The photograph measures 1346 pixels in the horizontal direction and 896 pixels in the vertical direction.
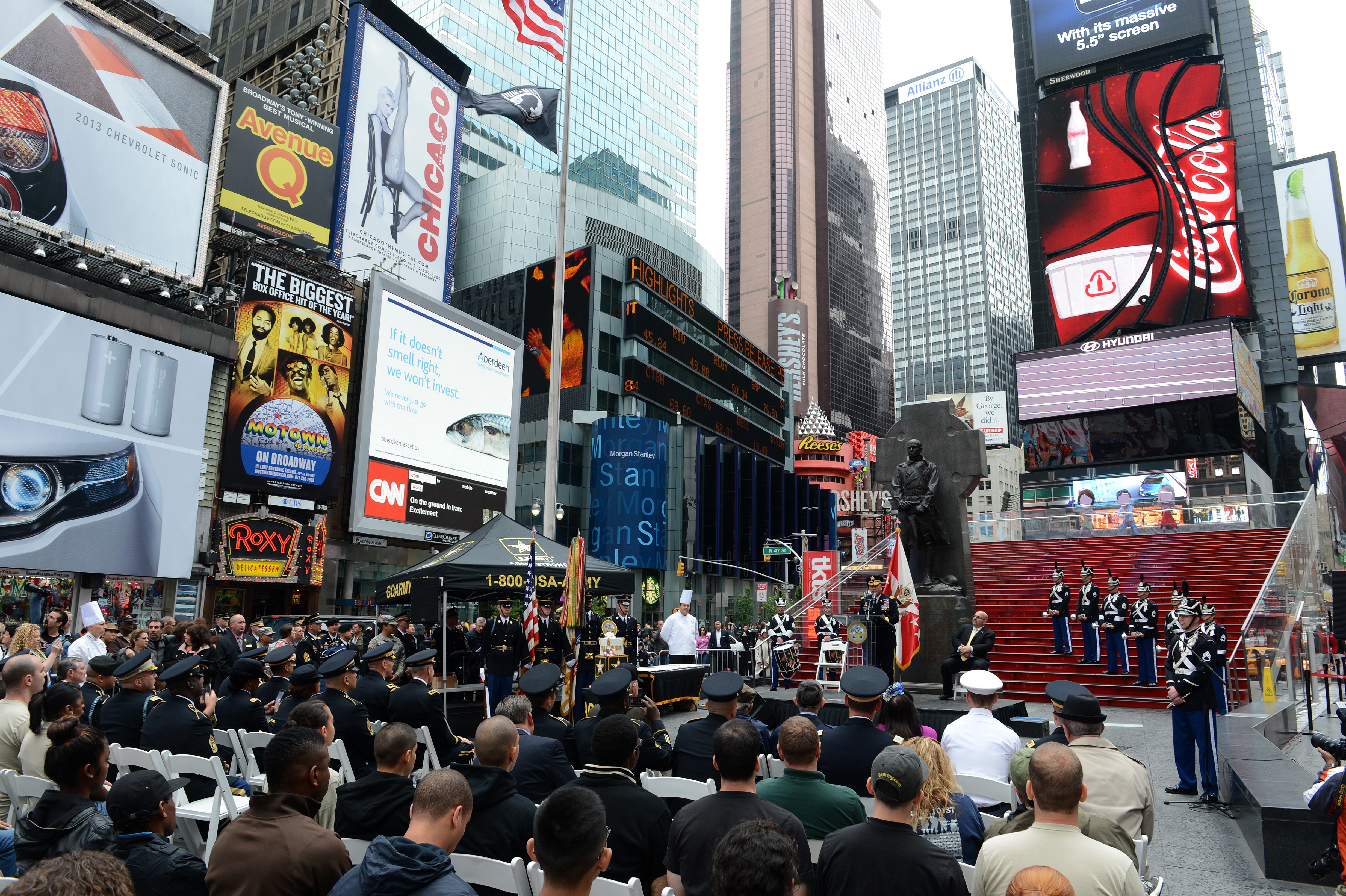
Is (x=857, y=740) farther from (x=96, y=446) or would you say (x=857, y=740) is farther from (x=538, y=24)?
(x=96, y=446)

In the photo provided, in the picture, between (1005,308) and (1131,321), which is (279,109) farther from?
(1005,308)

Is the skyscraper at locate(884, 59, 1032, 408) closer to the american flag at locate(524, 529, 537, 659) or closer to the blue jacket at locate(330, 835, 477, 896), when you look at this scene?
the american flag at locate(524, 529, 537, 659)

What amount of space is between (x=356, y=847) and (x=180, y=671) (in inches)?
126

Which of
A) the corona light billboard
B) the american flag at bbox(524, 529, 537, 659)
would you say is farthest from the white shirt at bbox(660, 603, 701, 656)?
the corona light billboard

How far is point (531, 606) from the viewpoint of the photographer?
42.8ft

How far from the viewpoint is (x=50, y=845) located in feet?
13.1

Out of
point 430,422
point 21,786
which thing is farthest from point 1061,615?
point 430,422

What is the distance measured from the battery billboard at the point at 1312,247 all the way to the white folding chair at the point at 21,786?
82.9 metres

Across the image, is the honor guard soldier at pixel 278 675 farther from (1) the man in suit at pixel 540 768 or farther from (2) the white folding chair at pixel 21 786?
(1) the man in suit at pixel 540 768

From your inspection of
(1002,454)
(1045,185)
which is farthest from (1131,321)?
(1002,454)

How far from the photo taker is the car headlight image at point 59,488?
2583 centimetres

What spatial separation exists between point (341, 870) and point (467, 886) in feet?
3.06

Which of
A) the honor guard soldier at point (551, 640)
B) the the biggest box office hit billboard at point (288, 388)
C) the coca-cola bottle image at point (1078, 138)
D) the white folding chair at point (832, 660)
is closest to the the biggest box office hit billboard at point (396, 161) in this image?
the the biggest box office hit billboard at point (288, 388)

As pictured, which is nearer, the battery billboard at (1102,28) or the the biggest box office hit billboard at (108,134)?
the the biggest box office hit billboard at (108,134)
